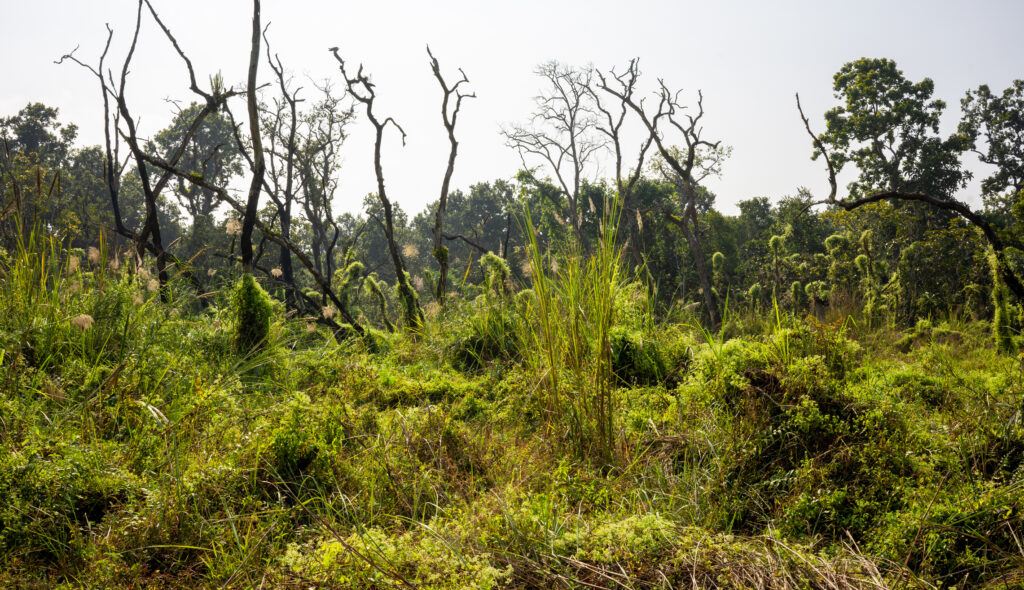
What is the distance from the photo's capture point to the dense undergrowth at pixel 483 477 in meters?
1.50

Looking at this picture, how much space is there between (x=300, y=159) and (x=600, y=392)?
1397cm

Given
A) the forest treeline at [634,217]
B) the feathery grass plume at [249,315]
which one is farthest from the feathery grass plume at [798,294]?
the feathery grass plume at [249,315]

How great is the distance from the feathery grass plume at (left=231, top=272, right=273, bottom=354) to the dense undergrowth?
590mm

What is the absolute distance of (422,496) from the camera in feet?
6.93

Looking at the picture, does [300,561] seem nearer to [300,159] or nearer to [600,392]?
[600,392]

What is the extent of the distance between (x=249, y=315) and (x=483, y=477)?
9.57 feet

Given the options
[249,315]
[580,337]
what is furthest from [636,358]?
[249,315]

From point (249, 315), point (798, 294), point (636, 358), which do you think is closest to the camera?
point (636, 358)

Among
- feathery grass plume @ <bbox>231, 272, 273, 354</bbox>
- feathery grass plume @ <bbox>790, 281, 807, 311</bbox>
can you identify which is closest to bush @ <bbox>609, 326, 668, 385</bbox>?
feathery grass plume @ <bbox>231, 272, 273, 354</bbox>

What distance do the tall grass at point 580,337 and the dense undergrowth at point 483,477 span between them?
0.22 ft

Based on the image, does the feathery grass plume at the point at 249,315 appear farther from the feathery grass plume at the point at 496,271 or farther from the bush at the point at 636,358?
the bush at the point at 636,358

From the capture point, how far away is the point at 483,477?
2270 millimetres

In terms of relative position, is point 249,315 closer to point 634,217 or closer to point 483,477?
point 483,477

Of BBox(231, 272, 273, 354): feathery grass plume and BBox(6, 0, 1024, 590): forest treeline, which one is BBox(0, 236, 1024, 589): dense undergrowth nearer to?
BBox(6, 0, 1024, 590): forest treeline
